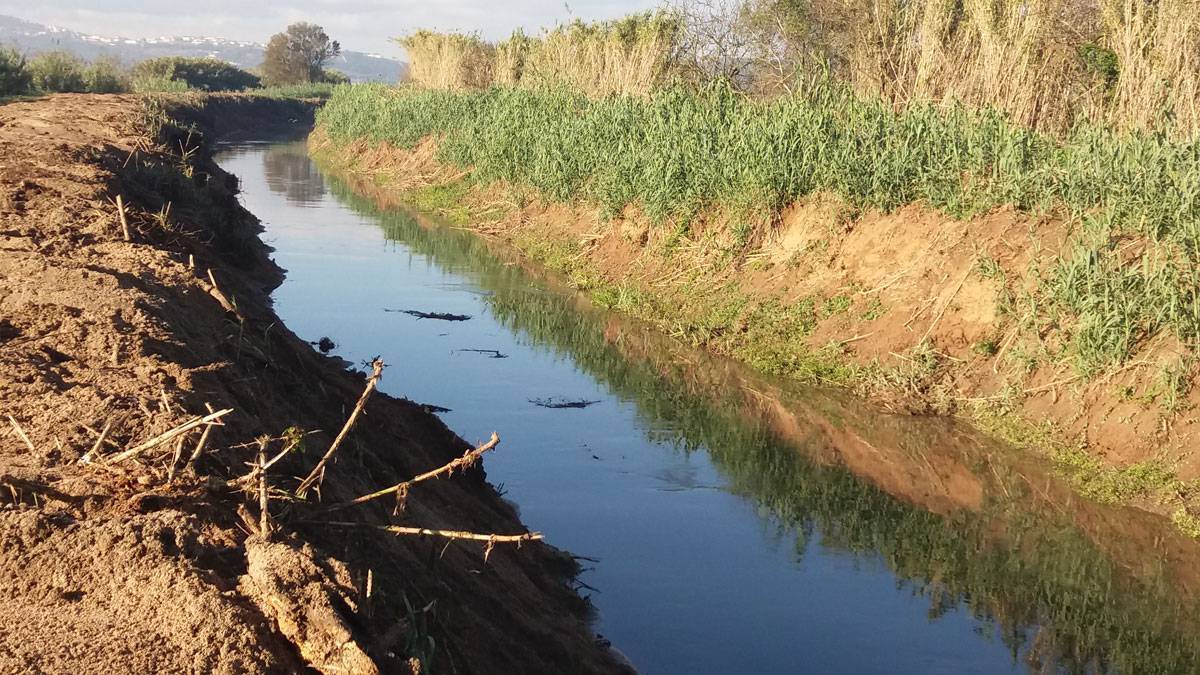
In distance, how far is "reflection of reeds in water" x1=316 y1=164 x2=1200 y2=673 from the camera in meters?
6.20

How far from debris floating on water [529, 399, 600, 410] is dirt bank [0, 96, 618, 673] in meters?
1.93

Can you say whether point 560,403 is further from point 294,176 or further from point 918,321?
point 294,176

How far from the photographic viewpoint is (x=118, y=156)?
47.0 ft

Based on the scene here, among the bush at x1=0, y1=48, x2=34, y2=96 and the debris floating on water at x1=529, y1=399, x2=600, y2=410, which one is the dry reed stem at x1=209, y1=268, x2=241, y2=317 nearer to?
the debris floating on water at x1=529, y1=399, x2=600, y2=410

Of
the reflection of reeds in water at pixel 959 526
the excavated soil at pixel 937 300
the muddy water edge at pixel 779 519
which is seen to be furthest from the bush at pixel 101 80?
the reflection of reeds in water at pixel 959 526

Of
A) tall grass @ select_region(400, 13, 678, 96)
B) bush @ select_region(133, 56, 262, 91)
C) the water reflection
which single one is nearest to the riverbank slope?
tall grass @ select_region(400, 13, 678, 96)

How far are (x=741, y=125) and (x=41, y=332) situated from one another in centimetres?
929

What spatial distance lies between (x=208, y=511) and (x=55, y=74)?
126 feet

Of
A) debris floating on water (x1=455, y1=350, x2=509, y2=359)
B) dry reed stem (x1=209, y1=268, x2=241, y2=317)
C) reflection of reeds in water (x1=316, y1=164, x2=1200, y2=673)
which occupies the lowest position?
debris floating on water (x1=455, y1=350, x2=509, y2=359)

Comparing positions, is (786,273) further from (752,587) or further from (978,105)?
(752,587)

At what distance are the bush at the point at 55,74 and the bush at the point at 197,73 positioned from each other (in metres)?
16.7

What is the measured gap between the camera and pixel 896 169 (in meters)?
11.6

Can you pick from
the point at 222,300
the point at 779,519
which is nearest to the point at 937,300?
the point at 779,519

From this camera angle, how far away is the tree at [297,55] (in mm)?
84812
